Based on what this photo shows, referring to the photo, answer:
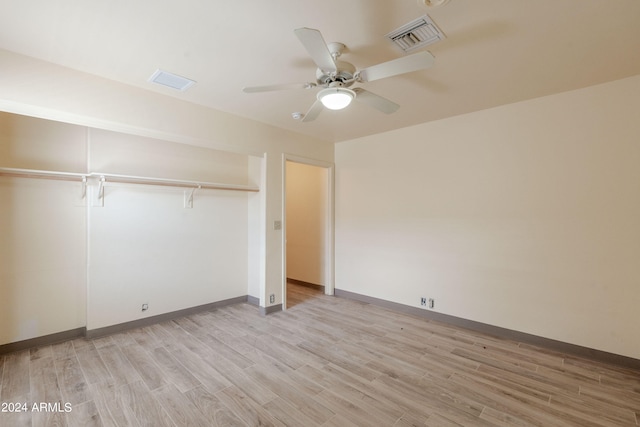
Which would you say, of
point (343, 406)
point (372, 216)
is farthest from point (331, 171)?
point (343, 406)

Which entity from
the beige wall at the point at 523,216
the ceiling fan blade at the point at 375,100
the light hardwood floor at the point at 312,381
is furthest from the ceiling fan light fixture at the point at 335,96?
the light hardwood floor at the point at 312,381

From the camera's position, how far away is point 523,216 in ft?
10.4

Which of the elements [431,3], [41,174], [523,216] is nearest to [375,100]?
[431,3]

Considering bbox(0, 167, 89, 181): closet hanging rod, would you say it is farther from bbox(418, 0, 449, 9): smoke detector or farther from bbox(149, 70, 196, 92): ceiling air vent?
bbox(418, 0, 449, 9): smoke detector

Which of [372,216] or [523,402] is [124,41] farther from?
[523,402]

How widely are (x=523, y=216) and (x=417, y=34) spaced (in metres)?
2.41

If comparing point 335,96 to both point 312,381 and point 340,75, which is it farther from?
point 312,381

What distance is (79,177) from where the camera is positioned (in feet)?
10.0

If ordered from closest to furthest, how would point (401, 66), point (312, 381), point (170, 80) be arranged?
1. point (401, 66)
2. point (312, 381)
3. point (170, 80)

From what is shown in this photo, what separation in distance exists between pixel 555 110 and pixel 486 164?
2.69ft

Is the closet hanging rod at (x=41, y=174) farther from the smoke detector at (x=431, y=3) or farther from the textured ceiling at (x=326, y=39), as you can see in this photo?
the smoke detector at (x=431, y=3)

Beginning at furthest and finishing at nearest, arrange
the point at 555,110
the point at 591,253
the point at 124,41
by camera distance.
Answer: the point at 555,110, the point at 591,253, the point at 124,41

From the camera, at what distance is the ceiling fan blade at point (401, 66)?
5.50 ft

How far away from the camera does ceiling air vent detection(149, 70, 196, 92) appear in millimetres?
2598
